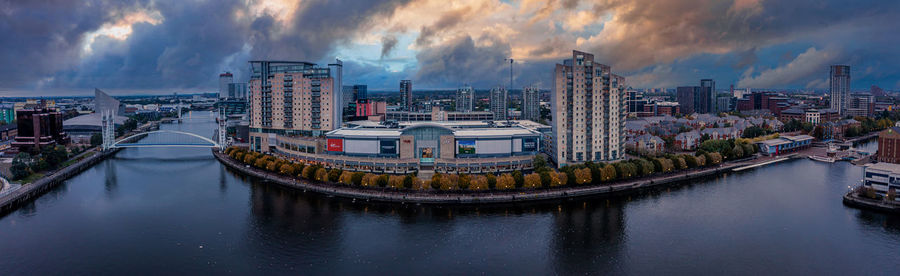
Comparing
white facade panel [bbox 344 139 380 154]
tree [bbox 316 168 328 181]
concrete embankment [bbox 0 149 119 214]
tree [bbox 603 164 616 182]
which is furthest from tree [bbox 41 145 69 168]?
tree [bbox 603 164 616 182]

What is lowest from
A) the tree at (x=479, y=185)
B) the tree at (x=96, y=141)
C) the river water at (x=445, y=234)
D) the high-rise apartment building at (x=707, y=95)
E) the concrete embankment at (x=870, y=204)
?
the river water at (x=445, y=234)

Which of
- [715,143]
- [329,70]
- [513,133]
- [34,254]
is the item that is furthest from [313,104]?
[715,143]

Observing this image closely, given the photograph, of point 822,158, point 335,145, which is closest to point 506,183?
point 335,145

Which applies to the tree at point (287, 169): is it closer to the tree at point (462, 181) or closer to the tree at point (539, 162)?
the tree at point (462, 181)

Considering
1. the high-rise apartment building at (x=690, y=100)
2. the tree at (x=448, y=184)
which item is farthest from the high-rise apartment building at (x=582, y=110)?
the high-rise apartment building at (x=690, y=100)

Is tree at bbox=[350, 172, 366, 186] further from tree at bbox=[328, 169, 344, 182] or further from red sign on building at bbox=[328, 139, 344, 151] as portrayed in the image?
red sign on building at bbox=[328, 139, 344, 151]

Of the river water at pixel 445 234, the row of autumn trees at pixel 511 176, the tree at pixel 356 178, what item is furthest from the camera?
the tree at pixel 356 178

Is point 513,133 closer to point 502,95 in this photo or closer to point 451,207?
point 451,207
